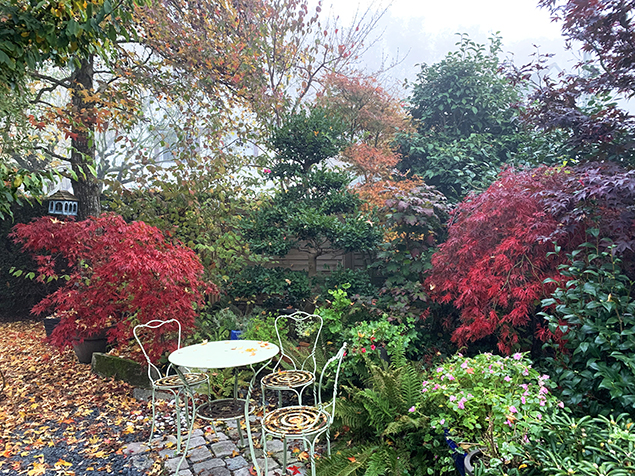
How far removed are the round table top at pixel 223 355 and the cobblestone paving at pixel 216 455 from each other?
74cm

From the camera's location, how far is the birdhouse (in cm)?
534

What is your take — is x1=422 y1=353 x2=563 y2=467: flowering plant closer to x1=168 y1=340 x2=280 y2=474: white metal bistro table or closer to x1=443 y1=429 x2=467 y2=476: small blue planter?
x1=443 y1=429 x2=467 y2=476: small blue planter

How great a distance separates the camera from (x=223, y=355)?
2939 millimetres

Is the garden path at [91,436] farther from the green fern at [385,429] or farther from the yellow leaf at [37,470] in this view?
the green fern at [385,429]

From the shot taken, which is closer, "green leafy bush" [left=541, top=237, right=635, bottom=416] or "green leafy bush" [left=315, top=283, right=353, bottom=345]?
"green leafy bush" [left=541, top=237, right=635, bottom=416]

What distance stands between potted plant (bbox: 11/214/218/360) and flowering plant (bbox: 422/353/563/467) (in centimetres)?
258

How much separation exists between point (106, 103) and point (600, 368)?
601 centimetres

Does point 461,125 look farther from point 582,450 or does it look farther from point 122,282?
point 582,450

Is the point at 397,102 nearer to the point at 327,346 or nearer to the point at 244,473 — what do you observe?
the point at 327,346

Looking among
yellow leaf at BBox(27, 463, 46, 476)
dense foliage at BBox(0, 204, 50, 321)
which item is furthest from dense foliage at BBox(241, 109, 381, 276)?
dense foliage at BBox(0, 204, 50, 321)

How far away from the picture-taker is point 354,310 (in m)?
4.52

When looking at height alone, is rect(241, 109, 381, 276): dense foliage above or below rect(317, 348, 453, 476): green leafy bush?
above

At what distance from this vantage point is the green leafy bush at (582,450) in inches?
63.8

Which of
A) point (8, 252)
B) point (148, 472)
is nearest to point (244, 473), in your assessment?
point (148, 472)
